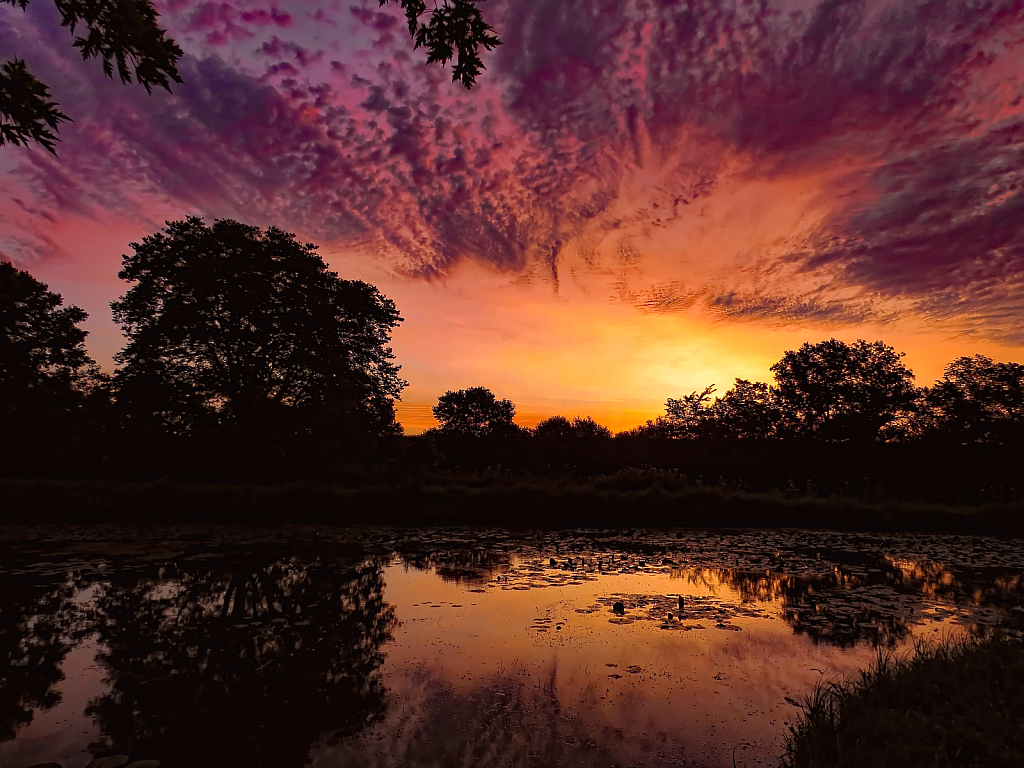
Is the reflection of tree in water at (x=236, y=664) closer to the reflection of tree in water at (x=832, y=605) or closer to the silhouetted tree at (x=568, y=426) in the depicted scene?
the reflection of tree in water at (x=832, y=605)

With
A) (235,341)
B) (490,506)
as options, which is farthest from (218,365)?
(490,506)

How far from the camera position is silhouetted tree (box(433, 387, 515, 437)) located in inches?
2798

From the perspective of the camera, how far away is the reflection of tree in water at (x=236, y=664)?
14.9 feet

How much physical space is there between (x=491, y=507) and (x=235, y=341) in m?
15.1

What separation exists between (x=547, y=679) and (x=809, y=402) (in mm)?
50225

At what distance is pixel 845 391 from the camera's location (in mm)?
45875

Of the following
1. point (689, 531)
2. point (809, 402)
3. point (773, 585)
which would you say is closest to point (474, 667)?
point (773, 585)

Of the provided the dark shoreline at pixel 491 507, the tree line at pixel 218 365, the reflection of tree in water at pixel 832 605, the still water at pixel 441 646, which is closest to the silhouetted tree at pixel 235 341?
the tree line at pixel 218 365

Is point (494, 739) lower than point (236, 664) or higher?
lower

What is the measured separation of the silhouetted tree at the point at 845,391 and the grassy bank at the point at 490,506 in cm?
2661

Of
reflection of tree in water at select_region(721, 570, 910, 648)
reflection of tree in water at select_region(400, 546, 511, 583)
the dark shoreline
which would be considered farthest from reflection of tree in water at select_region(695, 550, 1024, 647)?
the dark shoreline

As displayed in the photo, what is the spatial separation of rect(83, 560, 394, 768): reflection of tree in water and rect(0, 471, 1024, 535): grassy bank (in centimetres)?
884

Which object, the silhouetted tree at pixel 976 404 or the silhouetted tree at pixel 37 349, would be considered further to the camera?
the silhouetted tree at pixel 976 404

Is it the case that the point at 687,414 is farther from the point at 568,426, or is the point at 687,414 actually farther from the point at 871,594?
the point at 871,594
